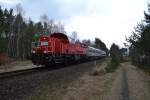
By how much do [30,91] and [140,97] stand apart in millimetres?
5403

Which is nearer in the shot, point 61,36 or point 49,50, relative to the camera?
point 49,50

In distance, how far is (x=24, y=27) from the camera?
96.7 metres

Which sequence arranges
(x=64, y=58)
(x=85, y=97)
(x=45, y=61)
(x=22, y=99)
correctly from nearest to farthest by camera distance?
(x=22, y=99) → (x=85, y=97) → (x=45, y=61) → (x=64, y=58)

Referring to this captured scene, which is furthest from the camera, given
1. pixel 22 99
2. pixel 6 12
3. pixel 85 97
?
pixel 6 12

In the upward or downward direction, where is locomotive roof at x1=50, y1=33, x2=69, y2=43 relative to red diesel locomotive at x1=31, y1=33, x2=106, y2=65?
upward

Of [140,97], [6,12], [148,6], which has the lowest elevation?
[140,97]

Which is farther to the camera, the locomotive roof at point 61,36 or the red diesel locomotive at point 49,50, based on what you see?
the locomotive roof at point 61,36

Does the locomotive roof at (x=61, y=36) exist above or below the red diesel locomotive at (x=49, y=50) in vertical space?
above

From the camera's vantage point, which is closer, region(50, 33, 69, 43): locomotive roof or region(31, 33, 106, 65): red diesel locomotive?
region(31, 33, 106, 65): red diesel locomotive

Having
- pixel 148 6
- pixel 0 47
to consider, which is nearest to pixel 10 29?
pixel 0 47

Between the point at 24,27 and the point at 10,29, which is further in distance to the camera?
the point at 24,27

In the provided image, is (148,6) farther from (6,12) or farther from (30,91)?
(6,12)

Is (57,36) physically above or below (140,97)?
above

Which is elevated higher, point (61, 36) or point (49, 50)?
point (61, 36)
